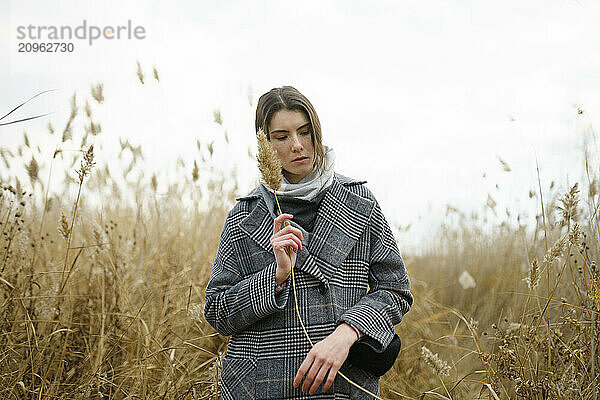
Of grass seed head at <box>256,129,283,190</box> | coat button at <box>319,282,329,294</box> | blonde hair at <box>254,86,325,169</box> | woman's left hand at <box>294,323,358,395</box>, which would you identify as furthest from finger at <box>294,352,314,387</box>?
blonde hair at <box>254,86,325,169</box>

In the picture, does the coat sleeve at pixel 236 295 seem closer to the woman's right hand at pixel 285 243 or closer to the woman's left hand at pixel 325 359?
the woman's right hand at pixel 285 243

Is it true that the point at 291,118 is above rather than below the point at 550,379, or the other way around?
above

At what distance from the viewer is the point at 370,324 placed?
1.75m

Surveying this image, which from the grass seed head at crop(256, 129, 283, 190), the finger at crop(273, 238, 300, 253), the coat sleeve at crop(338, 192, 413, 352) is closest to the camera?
the grass seed head at crop(256, 129, 283, 190)

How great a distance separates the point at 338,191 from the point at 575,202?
76 centimetres

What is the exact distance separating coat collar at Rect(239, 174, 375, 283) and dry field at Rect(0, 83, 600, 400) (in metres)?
0.41

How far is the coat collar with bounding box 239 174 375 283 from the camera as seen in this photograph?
1877 millimetres

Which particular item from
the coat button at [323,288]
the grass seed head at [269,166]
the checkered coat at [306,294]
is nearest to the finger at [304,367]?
the checkered coat at [306,294]

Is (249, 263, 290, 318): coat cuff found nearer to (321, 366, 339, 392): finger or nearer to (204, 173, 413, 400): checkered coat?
(204, 173, 413, 400): checkered coat

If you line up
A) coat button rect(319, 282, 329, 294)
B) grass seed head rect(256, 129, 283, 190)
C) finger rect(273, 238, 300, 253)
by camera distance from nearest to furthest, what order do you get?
grass seed head rect(256, 129, 283, 190) < finger rect(273, 238, 300, 253) < coat button rect(319, 282, 329, 294)

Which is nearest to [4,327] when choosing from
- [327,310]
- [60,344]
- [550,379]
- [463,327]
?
[60,344]

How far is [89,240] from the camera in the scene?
133 inches

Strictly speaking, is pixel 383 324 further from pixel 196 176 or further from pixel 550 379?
pixel 196 176

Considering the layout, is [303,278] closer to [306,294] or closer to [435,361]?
[306,294]
